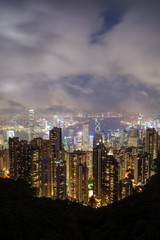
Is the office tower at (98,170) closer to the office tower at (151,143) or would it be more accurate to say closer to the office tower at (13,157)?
the office tower at (13,157)

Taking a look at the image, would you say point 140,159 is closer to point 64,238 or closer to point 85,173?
point 85,173

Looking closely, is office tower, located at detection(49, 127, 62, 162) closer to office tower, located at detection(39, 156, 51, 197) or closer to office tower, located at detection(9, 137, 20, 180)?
office tower, located at detection(9, 137, 20, 180)

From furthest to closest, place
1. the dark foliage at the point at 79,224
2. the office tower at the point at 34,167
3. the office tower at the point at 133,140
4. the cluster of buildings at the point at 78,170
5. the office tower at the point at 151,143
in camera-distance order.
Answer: the office tower at the point at 133,140, the office tower at the point at 151,143, the office tower at the point at 34,167, the cluster of buildings at the point at 78,170, the dark foliage at the point at 79,224

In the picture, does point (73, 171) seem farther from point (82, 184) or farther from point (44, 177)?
point (44, 177)

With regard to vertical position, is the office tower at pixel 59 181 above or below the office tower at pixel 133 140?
below

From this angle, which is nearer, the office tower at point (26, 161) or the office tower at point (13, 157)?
the office tower at point (26, 161)

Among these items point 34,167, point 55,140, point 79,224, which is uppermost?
point 55,140

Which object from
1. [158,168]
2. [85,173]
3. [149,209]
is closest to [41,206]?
[149,209]

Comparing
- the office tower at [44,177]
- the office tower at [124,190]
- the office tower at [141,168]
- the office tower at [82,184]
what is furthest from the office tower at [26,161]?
the office tower at [141,168]

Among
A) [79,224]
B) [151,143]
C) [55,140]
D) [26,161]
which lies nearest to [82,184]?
[26,161]

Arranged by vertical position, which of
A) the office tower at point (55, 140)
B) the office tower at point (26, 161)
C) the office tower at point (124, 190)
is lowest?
the office tower at point (124, 190)
